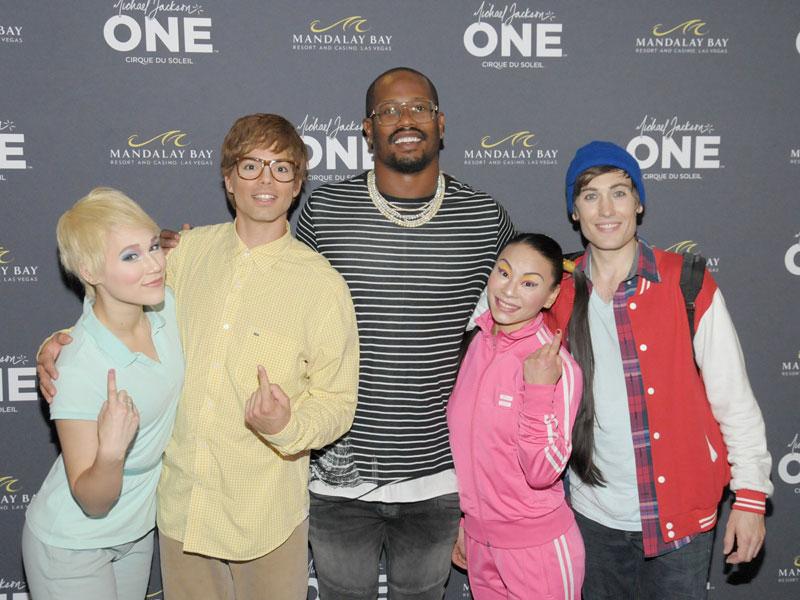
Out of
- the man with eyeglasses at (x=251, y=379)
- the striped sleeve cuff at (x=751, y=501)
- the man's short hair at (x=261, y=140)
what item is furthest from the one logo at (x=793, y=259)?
the man's short hair at (x=261, y=140)

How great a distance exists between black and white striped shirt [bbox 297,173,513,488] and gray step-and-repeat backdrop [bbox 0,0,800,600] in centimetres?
63

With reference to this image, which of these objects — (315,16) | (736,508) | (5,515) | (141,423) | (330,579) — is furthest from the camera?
(5,515)

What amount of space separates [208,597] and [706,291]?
5.41ft

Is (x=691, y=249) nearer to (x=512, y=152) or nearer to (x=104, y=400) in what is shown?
(x=512, y=152)

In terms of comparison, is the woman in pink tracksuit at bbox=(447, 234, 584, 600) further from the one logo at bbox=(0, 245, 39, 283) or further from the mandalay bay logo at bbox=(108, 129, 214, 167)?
the one logo at bbox=(0, 245, 39, 283)

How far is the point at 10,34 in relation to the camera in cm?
252

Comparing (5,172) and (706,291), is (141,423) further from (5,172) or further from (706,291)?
(706,291)

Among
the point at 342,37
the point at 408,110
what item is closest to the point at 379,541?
the point at 408,110

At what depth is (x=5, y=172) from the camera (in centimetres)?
259

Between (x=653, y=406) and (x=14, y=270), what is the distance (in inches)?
89.3

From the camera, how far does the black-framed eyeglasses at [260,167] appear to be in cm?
194

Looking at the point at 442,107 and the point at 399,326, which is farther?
the point at 442,107

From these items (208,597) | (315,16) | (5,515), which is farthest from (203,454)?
(315,16)

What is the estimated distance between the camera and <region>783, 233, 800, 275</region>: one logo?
111 inches
